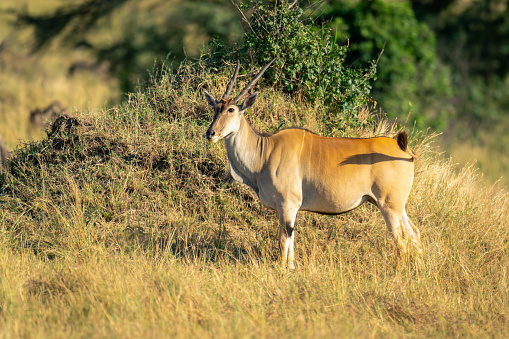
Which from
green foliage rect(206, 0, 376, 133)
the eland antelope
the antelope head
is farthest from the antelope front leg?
green foliage rect(206, 0, 376, 133)

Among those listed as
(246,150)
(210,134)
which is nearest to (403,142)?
(246,150)

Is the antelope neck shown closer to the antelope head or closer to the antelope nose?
the antelope head

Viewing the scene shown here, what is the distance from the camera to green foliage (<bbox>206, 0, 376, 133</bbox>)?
8.13 metres

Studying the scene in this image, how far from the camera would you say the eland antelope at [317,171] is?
5832 millimetres

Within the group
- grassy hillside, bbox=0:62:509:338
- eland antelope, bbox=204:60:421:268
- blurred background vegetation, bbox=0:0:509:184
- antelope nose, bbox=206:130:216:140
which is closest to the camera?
grassy hillside, bbox=0:62:509:338

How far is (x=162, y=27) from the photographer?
1795cm

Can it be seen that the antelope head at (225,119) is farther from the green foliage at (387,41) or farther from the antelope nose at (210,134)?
the green foliage at (387,41)

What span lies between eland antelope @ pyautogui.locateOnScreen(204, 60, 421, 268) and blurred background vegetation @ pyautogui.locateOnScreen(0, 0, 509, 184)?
2.94 metres

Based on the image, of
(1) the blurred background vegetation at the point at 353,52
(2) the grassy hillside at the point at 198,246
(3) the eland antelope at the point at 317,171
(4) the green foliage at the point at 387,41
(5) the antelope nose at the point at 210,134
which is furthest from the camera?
(1) the blurred background vegetation at the point at 353,52

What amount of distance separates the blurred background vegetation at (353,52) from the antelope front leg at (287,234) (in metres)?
3.62

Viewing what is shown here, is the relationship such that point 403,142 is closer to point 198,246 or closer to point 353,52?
point 198,246

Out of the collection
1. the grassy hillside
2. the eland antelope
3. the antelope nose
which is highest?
the antelope nose

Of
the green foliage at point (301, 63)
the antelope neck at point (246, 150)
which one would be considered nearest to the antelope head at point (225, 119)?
the antelope neck at point (246, 150)

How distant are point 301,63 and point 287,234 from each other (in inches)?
124
